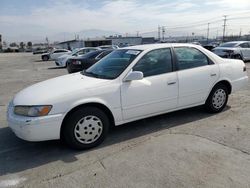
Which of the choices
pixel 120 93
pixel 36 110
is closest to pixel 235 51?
pixel 120 93

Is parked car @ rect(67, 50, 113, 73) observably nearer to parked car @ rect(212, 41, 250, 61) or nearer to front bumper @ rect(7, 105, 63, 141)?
parked car @ rect(212, 41, 250, 61)

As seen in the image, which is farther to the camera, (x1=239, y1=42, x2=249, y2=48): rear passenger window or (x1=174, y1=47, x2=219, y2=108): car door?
(x1=239, y1=42, x2=249, y2=48): rear passenger window

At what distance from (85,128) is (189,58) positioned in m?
2.51

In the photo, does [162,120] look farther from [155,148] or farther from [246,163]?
[246,163]

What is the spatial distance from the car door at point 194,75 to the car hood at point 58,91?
1581 mm

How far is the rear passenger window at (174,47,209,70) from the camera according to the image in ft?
16.2

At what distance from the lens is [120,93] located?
4.16 metres

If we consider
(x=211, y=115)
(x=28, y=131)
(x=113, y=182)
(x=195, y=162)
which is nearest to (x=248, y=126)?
(x=211, y=115)

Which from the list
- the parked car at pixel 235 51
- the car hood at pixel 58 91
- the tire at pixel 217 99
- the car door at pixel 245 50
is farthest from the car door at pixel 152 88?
the car door at pixel 245 50

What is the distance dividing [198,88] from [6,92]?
6.98 meters

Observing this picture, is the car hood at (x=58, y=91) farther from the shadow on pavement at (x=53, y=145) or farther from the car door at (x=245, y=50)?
the car door at (x=245, y=50)

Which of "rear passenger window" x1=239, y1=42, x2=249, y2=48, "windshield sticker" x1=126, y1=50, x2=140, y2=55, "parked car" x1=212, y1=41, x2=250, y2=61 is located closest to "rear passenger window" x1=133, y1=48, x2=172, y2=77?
"windshield sticker" x1=126, y1=50, x2=140, y2=55

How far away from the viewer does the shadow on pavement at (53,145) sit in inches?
145

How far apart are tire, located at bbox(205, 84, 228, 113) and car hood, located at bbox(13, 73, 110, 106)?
2.42 m
